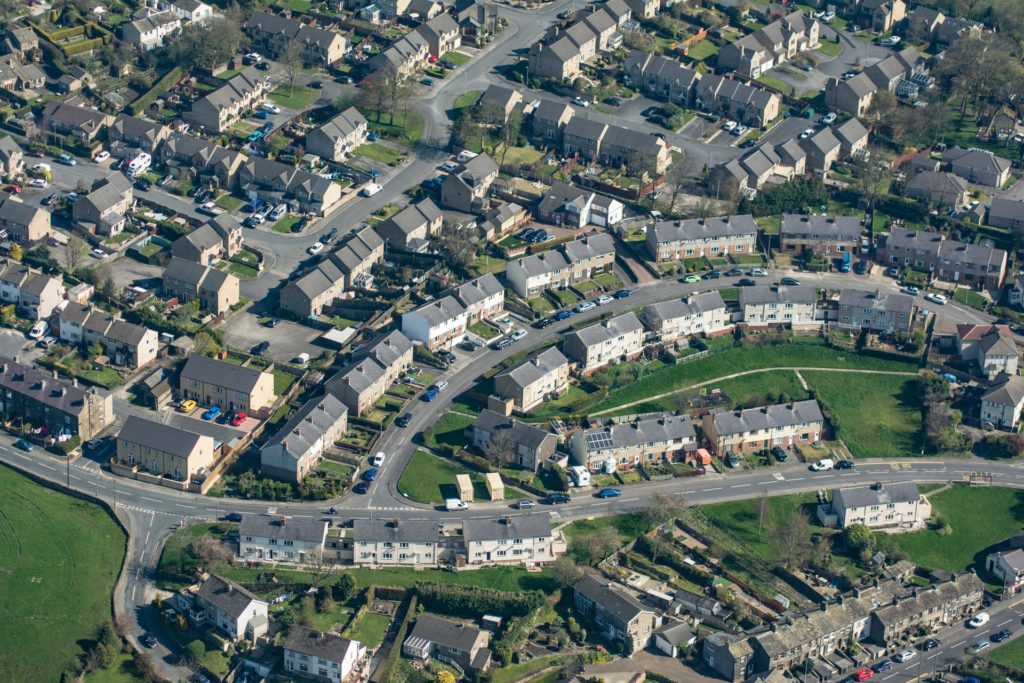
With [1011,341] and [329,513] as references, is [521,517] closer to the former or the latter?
[329,513]

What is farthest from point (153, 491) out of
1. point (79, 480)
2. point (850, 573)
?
point (850, 573)

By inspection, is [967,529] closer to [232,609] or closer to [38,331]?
[232,609]

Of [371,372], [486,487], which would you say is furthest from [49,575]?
[486,487]

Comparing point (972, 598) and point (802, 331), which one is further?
point (802, 331)

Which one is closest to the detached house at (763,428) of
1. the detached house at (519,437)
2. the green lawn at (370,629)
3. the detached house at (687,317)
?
the detached house at (687,317)

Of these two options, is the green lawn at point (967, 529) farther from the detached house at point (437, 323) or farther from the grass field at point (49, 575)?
the grass field at point (49, 575)
